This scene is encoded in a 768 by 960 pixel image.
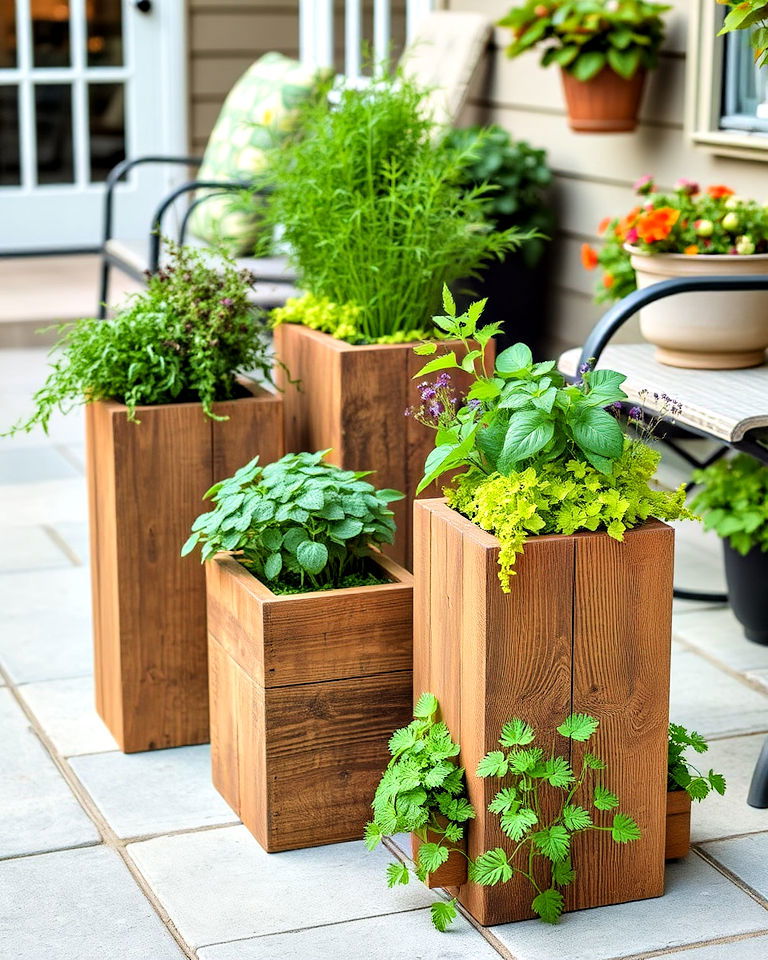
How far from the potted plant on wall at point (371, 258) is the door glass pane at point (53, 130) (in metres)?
4.59

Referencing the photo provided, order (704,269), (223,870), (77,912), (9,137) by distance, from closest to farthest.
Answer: (77,912)
(223,870)
(704,269)
(9,137)

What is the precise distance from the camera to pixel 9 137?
267 inches

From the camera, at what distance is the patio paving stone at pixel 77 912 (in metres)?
1.87

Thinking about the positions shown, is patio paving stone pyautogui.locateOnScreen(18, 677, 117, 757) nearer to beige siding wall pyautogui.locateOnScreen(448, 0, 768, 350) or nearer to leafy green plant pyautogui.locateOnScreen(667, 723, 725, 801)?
leafy green plant pyautogui.locateOnScreen(667, 723, 725, 801)

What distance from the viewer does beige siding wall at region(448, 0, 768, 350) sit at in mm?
3730

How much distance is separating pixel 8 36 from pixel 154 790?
535 cm

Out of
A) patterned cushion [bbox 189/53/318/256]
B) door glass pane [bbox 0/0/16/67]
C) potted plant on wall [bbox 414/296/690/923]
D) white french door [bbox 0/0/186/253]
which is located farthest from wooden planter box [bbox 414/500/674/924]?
door glass pane [bbox 0/0/16/67]

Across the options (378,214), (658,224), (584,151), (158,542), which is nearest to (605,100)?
(584,151)

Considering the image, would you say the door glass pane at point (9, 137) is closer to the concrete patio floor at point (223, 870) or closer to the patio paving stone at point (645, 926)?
the concrete patio floor at point (223, 870)

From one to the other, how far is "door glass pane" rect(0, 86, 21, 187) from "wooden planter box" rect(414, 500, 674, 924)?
5.38 metres

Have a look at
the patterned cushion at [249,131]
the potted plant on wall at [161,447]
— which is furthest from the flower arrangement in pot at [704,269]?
the patterned cushion at [249,131]

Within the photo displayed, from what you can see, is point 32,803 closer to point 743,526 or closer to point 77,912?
point 77,912

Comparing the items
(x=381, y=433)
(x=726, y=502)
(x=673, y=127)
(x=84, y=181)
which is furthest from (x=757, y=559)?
(x=84, y=181)

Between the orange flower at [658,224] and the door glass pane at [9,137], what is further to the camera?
the door glass pane at [9,137]
